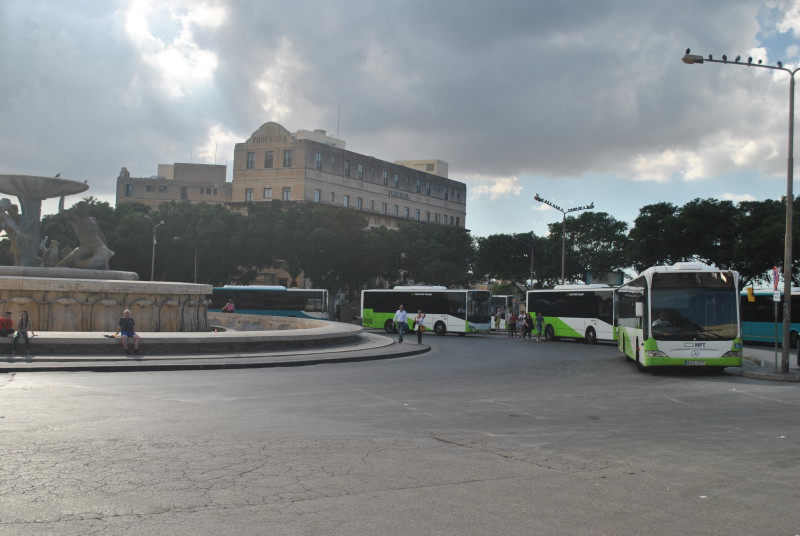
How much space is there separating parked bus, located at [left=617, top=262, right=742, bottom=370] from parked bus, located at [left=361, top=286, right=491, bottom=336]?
71.7 ft

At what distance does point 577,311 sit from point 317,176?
51579 mm

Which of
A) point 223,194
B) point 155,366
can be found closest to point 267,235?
point 223,194

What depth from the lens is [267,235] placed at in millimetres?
61594

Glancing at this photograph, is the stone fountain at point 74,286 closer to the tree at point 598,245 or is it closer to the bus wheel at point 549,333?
the bus wheel at point 549,333

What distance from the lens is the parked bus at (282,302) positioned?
46.4m

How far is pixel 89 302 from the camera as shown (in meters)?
22.8

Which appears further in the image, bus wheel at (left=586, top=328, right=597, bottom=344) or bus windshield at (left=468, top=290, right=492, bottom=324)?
bus windshield at (left=468, top=290, right=492, bottom=324)

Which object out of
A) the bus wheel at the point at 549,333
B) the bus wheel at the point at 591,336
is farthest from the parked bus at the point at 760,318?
the bus wheel at the point at 549,333

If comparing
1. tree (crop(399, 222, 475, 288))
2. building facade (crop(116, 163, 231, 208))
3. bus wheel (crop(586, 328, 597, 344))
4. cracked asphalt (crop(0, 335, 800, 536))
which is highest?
building facade (crop(116, 163, 231, 208))

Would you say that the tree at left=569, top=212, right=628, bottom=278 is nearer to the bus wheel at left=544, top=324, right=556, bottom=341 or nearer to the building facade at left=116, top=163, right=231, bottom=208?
the bus wheel at left=544, top=324, right=556, bottom=341

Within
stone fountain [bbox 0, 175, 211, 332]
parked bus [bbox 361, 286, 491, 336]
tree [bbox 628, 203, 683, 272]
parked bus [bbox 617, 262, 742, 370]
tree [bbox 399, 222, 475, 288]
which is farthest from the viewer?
tree [bbox 399, 222, 475, 288]

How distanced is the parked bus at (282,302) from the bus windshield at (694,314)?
2984 centimetres

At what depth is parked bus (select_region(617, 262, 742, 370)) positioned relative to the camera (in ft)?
60.0

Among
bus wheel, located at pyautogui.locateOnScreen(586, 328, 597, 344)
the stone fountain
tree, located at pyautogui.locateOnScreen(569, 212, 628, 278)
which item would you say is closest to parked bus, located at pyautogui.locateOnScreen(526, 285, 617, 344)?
bus wheel, located at pyautogui.locateOnScreen(586, 328, 597, 344)
